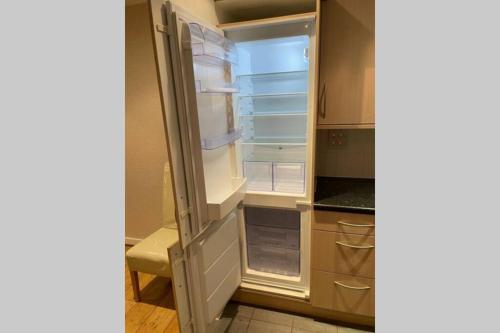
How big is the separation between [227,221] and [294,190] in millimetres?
486

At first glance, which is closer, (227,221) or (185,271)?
(185,271)

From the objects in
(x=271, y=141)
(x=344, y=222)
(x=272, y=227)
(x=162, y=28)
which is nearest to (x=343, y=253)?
(x=344, y=222)

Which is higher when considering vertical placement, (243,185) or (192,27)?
(192,27)

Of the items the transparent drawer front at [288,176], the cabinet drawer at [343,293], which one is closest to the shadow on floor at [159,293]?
the cabinet drawer at [343,293]

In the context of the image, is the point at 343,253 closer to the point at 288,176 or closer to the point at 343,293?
the point at 343,293

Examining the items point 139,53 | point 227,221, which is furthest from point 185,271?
point 139,53

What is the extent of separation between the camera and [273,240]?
190 centimetres

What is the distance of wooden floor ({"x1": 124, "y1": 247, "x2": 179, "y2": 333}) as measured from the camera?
5.64ft

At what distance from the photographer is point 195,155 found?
44.3 inches

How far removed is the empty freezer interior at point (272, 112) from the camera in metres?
1.63

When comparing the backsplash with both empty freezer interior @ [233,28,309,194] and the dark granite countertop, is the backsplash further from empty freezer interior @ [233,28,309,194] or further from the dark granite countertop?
empty freezer interior @ [233,28,309,194]

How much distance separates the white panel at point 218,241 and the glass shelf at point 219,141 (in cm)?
47

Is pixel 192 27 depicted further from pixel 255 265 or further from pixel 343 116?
pixel 255 265

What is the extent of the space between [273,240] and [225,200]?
0.77 m
